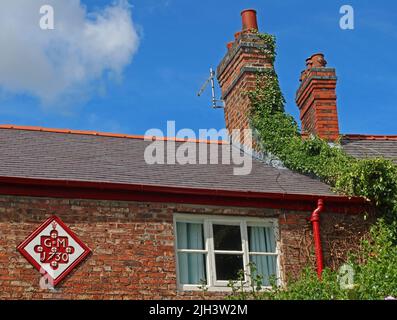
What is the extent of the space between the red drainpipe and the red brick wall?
197 cm

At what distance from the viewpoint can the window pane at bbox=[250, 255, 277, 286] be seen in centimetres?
1664

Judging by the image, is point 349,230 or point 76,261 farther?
point 349,230

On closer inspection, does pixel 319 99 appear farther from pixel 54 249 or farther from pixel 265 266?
pixel 54 249

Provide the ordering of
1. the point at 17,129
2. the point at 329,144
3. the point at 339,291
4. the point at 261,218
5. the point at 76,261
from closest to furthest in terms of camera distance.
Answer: the point at 339,291, the point at 76,261, the point at 261,218, the point at 17,129, the point at 329,144

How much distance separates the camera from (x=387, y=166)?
17.6 meters

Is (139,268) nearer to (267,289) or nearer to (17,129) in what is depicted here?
(267,289)

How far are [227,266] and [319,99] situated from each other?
240 inches

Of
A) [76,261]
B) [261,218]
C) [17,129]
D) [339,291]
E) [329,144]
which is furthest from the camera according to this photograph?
[329,144]

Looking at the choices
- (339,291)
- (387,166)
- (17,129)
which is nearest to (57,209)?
(17,129)

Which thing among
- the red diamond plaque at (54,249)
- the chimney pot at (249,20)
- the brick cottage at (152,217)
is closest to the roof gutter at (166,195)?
the brick cottage at (152,217)

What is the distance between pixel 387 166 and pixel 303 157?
201 cm

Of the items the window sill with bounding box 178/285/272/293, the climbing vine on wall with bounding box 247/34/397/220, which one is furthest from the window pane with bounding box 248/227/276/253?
the climbing vine on wall with bounding box 247/34/397/220

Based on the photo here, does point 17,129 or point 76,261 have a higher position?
point 17,129

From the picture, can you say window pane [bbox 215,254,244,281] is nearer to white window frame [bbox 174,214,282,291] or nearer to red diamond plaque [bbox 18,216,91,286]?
white window frame [bbox 174,214,282,291]
